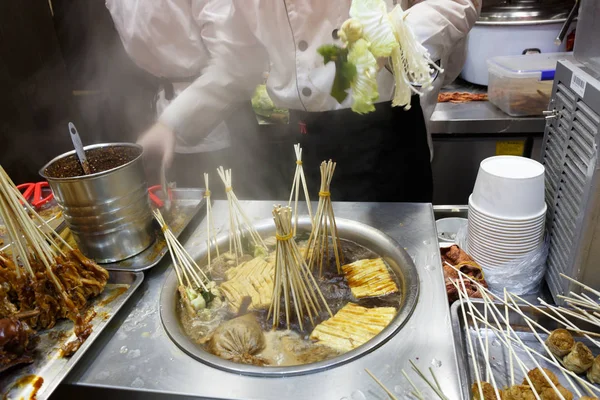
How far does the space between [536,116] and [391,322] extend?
257cm

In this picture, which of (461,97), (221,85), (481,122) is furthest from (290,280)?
(461,97)

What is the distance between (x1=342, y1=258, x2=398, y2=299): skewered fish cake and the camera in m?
1.61

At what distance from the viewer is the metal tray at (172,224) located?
1.78 metres

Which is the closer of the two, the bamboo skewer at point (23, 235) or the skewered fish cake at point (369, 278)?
the bamboo skewer at point (23, 235)

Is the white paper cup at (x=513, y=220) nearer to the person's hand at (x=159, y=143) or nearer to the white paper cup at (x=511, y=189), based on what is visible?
the white paper cup at (x=511, y=189)

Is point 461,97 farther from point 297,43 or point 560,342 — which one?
point 560,342

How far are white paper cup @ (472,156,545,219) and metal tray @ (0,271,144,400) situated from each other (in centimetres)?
135

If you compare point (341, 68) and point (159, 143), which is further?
point (159, 143)

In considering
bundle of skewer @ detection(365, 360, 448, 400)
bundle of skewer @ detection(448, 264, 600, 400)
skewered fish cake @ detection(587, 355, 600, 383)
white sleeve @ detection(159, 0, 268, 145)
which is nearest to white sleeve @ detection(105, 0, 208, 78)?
white sleeve @ detection(159, 0, 268, 145)

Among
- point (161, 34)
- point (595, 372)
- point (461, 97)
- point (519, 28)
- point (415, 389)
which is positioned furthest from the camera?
point (461, 97)

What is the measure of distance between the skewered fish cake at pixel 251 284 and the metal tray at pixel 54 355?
35 centimetres

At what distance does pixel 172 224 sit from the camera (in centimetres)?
207

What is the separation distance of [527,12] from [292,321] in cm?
332

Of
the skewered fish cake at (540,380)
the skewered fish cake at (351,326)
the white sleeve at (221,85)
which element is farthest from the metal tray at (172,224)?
the skewered fish cake at (540,380)
